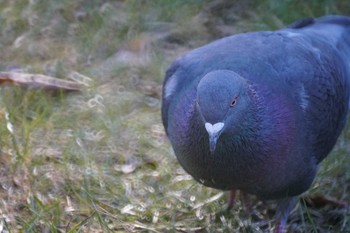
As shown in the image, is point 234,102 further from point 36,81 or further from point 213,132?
point 36,81

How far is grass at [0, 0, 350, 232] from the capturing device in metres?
4.29

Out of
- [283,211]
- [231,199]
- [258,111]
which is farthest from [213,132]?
[231,199]

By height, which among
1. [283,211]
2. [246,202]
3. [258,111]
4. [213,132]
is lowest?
[246,202]

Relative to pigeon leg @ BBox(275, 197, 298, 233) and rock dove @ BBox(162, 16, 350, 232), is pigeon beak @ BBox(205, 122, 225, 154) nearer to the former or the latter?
rock dove @ BBox(162, 16, 350, 232)

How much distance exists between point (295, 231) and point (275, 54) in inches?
40.7

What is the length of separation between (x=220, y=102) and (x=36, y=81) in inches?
92.5

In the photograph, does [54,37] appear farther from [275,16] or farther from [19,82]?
[275,16]

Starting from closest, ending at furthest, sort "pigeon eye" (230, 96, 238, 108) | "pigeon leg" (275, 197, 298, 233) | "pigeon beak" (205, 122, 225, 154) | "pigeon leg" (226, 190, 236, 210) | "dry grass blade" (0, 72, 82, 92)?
"pigeon beak" (205, 122, 225, 154)
"pigeon eye" (230, 96, 238, 108)
"pigeon leg" (275, 197, 298, 233)
"pigeon leg" (226, 190, 236, 210)
"dry grass blade" (0, 72, 82, 92)

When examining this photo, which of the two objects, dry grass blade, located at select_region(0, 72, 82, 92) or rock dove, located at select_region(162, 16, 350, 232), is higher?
rock dove, located at select_region(162, 16, 350, 232)

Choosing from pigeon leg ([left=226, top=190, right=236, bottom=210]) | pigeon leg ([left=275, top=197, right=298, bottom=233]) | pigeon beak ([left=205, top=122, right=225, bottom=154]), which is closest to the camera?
pigeon beak ([left=205, top=122, right=225, bottom=154])

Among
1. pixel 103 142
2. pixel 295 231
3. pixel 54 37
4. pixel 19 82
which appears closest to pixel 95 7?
pixel 54 37

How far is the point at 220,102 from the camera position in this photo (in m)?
3.31

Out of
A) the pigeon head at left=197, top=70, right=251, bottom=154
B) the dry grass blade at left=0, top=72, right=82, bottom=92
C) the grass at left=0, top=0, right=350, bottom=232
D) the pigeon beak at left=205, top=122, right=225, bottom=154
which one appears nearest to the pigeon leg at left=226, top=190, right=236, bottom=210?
the grass at left=0, top=0, right=350, bottom=232

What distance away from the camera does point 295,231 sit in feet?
14.1
